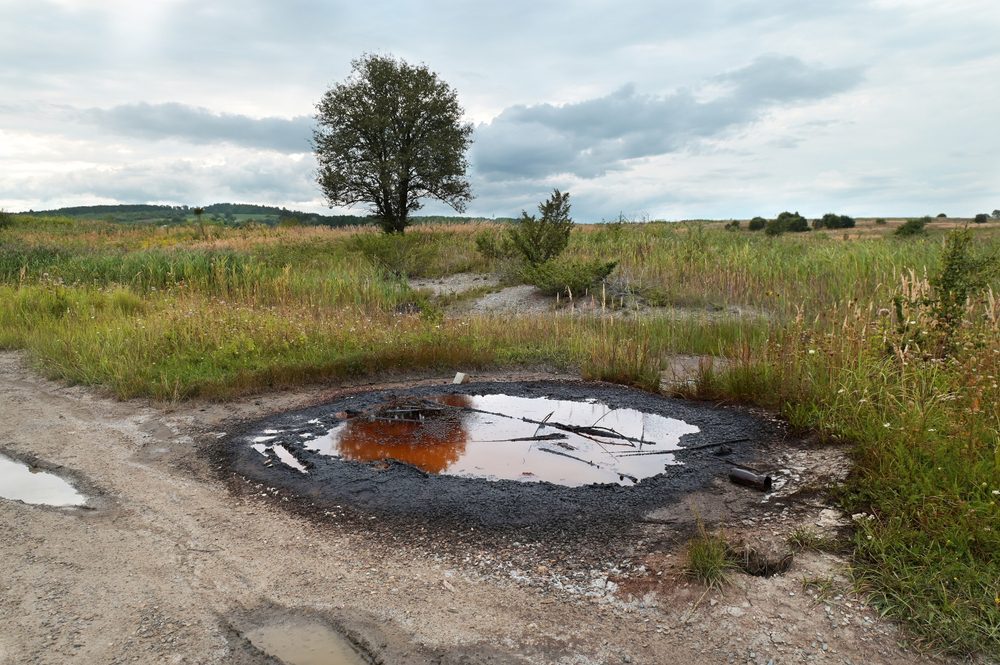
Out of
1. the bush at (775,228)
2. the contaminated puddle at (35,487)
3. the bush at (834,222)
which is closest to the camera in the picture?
the contaminated puddle at (35,487)

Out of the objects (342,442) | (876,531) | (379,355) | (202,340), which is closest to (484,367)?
(379,355)

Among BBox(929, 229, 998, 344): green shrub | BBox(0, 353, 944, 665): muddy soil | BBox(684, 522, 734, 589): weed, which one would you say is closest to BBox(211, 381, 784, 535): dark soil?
BBox(0, 353, 944, 665): muddy soil

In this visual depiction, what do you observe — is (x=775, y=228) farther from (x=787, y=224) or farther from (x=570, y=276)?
(x=570, y=276)

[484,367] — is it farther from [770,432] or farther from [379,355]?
[770,432]

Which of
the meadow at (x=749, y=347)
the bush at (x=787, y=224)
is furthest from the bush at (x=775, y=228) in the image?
the meadow at (x=749, y=347)

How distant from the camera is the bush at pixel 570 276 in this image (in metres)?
13.6

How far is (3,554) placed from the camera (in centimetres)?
371

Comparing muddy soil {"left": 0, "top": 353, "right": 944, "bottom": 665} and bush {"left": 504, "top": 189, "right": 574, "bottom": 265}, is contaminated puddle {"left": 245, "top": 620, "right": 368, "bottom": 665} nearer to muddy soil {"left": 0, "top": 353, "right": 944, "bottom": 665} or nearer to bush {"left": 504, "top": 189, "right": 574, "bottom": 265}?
muddy soil {"left": 0, "top": 353, "right": 944, "bottom": 665}

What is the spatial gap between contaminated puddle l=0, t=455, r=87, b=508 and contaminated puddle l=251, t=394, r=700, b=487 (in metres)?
1.36

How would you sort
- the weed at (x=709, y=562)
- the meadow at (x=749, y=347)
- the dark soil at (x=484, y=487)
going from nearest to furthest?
the weed at (x=709, y=562)
the meadow at (x=749, y=347)
the dark soil at (x=484, y=487)

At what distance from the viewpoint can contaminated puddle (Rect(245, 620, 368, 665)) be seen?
278 cm

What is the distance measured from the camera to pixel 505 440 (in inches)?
216

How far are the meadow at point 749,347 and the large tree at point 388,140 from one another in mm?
11962

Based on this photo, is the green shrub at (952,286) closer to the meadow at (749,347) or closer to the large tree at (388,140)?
the meadow at (749,347)
